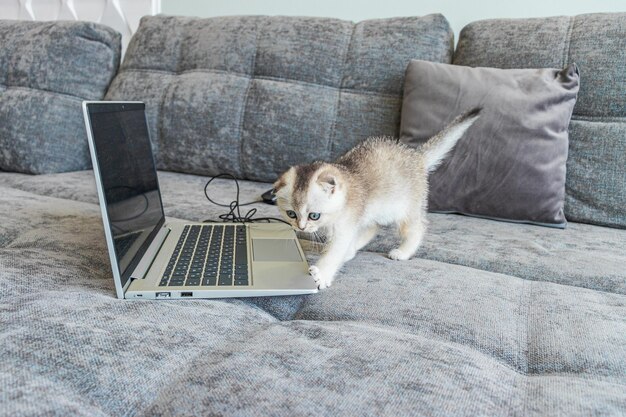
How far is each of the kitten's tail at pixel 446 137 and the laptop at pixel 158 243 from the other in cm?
Result: 48

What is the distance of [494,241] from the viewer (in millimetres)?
1306

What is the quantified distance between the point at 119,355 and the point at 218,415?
19 centimetres

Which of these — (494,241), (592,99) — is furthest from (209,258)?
(592,99)

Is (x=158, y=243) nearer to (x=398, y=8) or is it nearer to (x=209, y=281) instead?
(x=209, y=281)

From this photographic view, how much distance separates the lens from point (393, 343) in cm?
72

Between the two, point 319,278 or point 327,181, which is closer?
point 319,278

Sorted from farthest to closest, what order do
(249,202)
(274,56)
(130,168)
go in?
(274,56) → (249,202) → (130,168)

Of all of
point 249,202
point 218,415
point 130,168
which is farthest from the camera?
point 249,202

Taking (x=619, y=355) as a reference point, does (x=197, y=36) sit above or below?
above

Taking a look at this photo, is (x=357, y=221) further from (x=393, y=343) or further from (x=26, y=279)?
(x=26, y=279)

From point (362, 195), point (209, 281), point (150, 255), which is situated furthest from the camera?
point (362, 195)

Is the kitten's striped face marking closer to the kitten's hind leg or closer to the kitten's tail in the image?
the kitten's hind leg

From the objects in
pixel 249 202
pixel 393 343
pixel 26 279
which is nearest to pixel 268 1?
pixel 249 202

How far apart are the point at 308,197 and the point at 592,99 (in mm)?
1035
